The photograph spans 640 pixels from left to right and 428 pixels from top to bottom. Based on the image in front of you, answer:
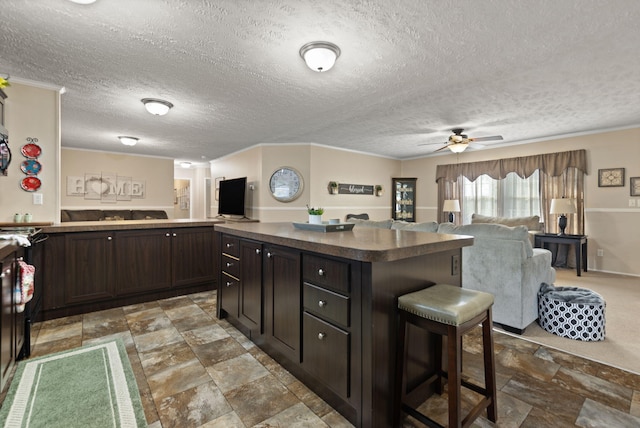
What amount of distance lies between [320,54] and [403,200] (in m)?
6.16

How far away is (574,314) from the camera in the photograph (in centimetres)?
258

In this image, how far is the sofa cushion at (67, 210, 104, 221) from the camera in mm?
6574

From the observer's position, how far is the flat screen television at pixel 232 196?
253 inches

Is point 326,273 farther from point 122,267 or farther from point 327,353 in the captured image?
point 122,267

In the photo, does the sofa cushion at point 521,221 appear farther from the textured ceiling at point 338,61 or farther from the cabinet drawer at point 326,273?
the cabinet drawer at point 326,273

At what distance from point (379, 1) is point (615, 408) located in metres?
2.79

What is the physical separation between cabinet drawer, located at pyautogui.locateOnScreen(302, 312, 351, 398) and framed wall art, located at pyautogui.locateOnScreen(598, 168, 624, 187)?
20.0 feet

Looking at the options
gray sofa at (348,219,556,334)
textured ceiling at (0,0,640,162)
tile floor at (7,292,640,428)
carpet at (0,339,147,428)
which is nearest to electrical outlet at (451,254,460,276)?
tile floor at (7,292,640,428)

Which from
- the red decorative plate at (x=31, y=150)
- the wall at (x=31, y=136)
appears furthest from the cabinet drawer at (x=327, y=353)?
the red decorative plate at (x=31, y=150)

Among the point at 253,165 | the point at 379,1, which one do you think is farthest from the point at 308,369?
the point at 253,165

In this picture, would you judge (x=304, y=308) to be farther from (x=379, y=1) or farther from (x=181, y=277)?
(x=181, y=277)

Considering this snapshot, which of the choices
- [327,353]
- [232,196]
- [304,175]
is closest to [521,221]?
[304,175]

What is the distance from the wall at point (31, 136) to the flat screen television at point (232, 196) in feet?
11.3

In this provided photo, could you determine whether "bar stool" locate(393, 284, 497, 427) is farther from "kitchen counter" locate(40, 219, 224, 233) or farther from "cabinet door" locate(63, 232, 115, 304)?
"cabinet door" locate(63, 232, 115, 304)
